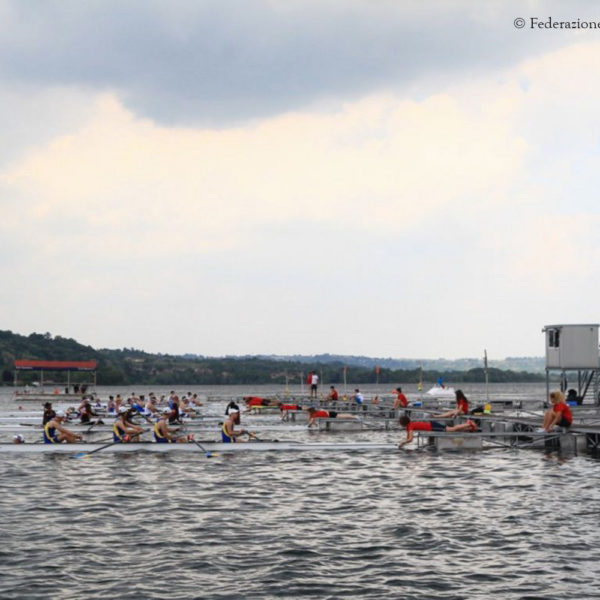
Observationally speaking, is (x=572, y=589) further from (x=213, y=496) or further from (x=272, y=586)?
(x=213, y=496)

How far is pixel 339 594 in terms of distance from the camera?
13516 millimetres

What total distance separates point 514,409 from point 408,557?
181ft

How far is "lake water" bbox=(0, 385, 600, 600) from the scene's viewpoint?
1414cm

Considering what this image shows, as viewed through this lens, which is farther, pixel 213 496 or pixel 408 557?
pixel 213 496

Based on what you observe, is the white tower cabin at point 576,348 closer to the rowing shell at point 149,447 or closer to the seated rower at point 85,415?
the rowing shell at point 149,447

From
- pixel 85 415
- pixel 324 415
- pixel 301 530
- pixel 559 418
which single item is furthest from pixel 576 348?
pixel 301 530

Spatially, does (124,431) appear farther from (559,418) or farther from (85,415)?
(559,418)

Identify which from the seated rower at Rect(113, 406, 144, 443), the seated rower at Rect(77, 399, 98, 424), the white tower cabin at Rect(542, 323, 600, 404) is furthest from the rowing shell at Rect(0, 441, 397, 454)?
the white tower cabin at Rect(542, 323, 600, 404)

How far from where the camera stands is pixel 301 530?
18750 millimetres

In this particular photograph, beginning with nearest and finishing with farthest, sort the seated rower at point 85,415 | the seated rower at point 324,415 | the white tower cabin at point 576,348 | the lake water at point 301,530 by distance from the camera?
the lake water at point 301,530 → the seated rower at point 324,415 → the seated rower at point 85,415 → the white tower cabin at point 576,348

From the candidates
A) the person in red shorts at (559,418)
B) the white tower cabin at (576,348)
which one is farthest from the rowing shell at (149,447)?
the white tower cabin at (576,348)

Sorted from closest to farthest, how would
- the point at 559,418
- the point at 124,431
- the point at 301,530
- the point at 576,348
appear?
the point at 301,530 → the point at 124,431 → the point at 559,418 → the point at 576,348

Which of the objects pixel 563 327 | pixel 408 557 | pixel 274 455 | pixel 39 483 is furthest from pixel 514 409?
pixel 408 557

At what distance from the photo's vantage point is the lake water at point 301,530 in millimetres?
14141
